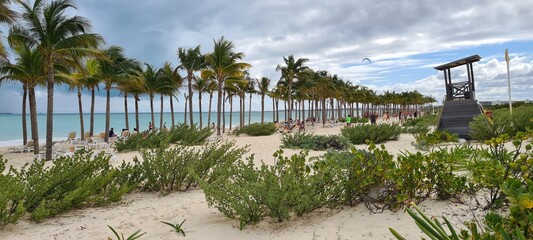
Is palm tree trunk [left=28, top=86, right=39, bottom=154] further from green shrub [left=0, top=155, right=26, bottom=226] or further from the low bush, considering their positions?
green shrub [left=0, top=155, right=26, bottom=226]

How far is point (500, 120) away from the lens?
37.1 feet

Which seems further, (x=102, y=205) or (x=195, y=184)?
(x=195, y=184)

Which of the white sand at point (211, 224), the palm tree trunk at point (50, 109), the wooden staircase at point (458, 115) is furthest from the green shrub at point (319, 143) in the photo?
the palm tree trunk at point (50, 109)

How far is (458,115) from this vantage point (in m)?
14.9

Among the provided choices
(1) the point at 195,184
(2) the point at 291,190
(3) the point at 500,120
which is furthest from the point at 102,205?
(3) the point at 500,120

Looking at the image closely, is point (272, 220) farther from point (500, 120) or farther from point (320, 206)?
point (500, 120)

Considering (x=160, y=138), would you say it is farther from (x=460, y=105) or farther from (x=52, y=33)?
(x=460, y=105)

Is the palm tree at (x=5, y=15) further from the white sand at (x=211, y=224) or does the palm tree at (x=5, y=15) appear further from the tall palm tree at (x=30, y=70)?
the white sand at (x=211, y=224)

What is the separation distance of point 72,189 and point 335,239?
3.82m

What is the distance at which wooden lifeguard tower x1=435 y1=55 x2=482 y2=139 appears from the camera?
14.6 metres

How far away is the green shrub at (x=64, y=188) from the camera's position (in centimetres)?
443

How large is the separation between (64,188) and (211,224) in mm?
2367

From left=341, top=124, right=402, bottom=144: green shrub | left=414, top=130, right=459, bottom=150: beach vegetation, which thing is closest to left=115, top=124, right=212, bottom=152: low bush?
left=341, top=124, right=402, bottom=144: green shrub

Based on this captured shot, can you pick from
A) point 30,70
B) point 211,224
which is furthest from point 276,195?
point 30,70
